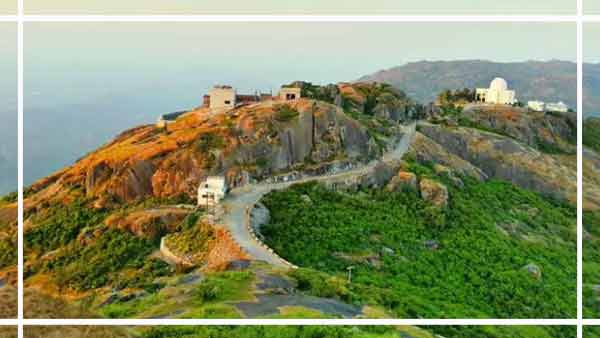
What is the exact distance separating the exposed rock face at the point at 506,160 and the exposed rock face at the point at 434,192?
681cm

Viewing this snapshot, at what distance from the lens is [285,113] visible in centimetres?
1644

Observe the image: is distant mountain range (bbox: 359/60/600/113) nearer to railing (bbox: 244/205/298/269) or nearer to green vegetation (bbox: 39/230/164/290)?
railing (bbox: 244/205/298/269)

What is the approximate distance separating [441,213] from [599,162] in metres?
17.0

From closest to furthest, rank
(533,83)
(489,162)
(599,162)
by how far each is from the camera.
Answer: (489,162) < (599,162) < (533,83)

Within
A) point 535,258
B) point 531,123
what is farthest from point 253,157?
point 531,123

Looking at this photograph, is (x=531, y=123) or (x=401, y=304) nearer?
(x=401, y=304)

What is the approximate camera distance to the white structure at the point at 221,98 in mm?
19203

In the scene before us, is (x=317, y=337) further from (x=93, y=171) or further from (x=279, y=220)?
(x=93, y=171)

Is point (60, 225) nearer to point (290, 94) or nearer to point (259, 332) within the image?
point (290, 94)

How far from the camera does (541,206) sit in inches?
819

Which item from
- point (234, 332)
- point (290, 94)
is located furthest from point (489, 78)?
point (234, 332)

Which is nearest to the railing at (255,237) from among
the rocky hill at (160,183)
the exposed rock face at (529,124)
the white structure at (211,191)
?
the rocky hill at (160,183)

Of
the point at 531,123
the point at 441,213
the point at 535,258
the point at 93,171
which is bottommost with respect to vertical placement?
the point at 535,258

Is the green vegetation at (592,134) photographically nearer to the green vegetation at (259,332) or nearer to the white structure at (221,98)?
the white structure at (221,98)
